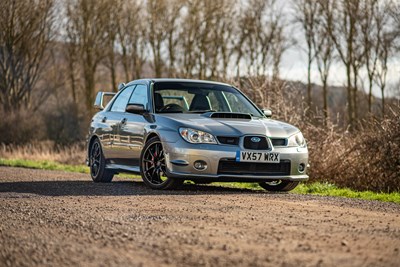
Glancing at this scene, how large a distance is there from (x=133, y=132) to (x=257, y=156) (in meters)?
2.27

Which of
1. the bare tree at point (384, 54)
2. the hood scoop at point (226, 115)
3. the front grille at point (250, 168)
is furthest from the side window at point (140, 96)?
the bare tree at point (384, 54)

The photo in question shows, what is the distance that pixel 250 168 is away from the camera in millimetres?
11234

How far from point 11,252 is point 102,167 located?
7.69 m

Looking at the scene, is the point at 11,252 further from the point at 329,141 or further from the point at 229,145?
the point at 329,141

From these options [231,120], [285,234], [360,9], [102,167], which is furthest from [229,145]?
[360,9]

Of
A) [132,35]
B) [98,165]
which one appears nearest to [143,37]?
[132,35]

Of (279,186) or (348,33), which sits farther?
(348,33)

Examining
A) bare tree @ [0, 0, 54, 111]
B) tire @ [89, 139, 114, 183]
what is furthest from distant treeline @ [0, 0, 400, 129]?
tire @ [89, 139, 114, 183]

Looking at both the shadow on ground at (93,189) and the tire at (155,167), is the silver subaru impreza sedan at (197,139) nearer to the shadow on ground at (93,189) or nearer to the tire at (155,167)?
the tire at (155,167)

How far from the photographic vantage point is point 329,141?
16.1 metres

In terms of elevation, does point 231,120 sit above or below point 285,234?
above

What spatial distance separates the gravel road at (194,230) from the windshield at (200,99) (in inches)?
72.4

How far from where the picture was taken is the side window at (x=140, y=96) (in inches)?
501

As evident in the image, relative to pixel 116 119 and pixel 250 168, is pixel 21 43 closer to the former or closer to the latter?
pixel 116 119
